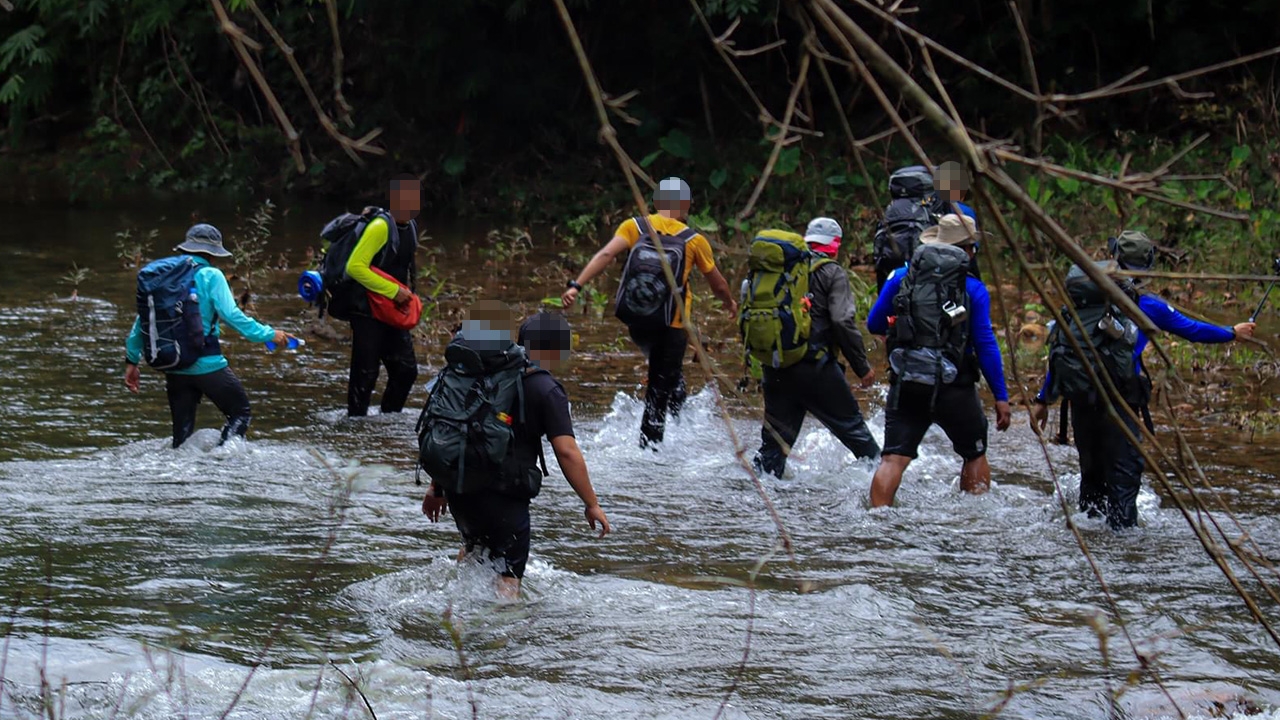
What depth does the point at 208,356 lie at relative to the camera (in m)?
8.77

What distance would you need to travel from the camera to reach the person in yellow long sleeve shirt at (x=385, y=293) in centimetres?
977

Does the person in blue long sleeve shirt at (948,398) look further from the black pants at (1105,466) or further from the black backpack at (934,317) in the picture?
the black pants at (1105,466)

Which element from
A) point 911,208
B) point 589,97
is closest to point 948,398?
point 911,208

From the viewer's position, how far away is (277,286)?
16.2 metres

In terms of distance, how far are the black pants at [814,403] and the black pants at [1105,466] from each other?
1.40 meters

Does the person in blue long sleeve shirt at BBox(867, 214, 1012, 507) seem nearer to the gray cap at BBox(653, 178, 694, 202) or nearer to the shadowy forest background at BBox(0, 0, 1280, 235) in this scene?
the gray cap at BBox(653, 178, 694, 202)

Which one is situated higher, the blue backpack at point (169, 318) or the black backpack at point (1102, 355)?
the black backpack at point (1102, 355)

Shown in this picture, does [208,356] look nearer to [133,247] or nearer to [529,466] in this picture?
[529,466]

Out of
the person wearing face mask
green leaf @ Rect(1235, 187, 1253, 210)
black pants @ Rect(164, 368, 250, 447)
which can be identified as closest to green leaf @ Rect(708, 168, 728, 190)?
green leaf @ Rect(1235, 187, 1253, 210)

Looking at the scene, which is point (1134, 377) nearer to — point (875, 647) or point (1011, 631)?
point (1011, 631)

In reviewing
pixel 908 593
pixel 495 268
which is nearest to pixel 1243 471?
pixel 908 593

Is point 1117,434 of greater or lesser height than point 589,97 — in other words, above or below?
below

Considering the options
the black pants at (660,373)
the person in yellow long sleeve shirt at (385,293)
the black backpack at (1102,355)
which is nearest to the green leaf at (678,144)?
the person in yellow long sleeve shirt at (385,293)

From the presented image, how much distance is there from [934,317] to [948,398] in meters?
0.49
